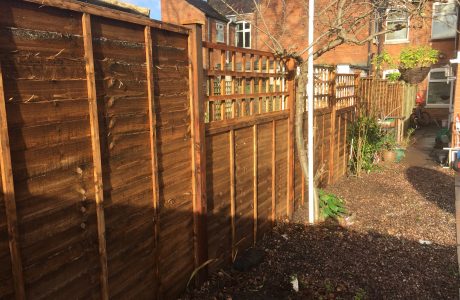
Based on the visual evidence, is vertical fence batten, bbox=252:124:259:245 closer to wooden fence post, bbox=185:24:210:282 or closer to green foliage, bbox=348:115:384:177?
wooden fence post, bbox=185:24:210:282

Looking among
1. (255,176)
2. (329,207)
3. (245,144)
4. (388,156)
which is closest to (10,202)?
(245,144)

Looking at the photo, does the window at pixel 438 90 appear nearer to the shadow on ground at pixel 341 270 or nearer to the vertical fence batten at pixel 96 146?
the shadow on ground at pixel 341 270

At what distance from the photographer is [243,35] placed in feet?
89.3

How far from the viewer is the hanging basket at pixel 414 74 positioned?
1388 cm

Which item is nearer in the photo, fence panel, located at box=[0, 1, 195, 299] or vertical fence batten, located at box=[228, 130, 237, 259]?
fence panel, located at box=[0, 1, 195, 299]

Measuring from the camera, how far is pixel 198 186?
3.40 m

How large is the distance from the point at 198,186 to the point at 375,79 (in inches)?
297

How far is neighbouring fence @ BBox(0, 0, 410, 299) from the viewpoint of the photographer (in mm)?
1967

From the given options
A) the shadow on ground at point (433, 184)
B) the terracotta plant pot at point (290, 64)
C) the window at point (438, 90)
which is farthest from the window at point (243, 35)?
the terracotta plant pot at point (290, 64)

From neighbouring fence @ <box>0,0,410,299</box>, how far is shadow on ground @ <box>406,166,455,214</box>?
11.7ft

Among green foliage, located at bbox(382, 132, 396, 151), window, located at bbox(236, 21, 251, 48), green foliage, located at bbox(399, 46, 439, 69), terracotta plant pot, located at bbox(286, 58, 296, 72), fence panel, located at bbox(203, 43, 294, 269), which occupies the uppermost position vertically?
window, located at bbox(236, 21, 251, 48)

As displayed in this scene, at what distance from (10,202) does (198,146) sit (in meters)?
1.66

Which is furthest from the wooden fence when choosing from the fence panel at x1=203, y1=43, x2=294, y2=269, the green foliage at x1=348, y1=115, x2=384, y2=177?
the fence panel at x1=203, y1=43, x2=294, y2=269

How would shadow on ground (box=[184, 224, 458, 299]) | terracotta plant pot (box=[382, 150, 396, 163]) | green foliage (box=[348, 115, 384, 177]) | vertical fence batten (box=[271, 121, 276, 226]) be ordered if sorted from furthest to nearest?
1. terracotta plant pot (box=[382, 150, 396, 163])
2. green foliage (box=[348, 115, 384, 177])
3. vertical fence batten (box=[271, 121, 276, 226])
4. shadow on ground (box=[184, 224, 458, 299])
